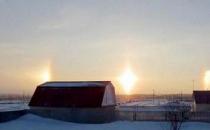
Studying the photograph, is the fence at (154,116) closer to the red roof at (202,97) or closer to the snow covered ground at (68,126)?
the snow covered ground at (68,126)

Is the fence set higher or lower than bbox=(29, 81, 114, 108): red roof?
lower

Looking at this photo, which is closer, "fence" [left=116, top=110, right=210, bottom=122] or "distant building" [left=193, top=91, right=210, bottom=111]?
"fence" [left=116, top=110, right=210, bottom=122]

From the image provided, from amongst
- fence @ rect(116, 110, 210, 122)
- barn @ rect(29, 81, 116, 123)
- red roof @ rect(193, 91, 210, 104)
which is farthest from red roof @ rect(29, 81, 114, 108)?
red roof @ rect(193, 91, 210, 104)

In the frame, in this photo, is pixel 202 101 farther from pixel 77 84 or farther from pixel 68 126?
pixel 68 126

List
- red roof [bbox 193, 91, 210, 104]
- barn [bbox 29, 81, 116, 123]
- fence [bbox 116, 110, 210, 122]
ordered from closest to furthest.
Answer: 1. barn [bbox 29, 81, 116, 123]
2. fence [bbox 116, 110, 210, 122]
3. red roof [bbox 193, 91, 210, 104]

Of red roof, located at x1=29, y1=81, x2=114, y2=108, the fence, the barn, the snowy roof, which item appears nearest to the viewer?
the barn

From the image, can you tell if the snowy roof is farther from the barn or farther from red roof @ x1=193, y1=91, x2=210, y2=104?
red roof @ x1=193, y1=91, x2=210, y2=104

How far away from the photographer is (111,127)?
112 ft

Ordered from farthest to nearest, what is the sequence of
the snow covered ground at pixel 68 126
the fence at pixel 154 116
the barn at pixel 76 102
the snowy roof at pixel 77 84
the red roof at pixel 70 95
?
1. the snowy roof at pixel 77 84
2. the fence at pixel 154 116
3. the red roof at pixel 70 95
4. the barn at pixel 76 102
5. the snow covered ground at pixel 68 126

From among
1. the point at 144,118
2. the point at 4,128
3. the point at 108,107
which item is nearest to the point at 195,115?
the point at 144,118

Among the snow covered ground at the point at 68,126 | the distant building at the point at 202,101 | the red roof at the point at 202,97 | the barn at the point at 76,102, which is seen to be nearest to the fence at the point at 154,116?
the barn at the point at 76,102

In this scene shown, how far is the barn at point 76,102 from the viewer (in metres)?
38.9

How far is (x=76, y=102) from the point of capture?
3984 cm

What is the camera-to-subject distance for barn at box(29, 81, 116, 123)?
38.9 metres
